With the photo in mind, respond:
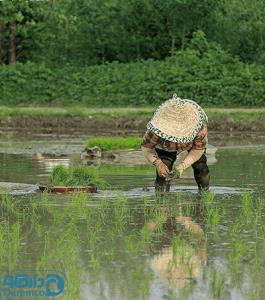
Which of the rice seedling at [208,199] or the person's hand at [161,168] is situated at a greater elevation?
the person's hand at [161,168]

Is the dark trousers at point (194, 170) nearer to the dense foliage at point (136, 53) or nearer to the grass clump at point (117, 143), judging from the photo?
the grass clump at point (117, 143)

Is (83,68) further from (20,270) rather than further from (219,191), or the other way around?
(20,270)

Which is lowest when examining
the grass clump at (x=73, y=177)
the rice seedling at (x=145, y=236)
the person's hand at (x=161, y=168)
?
the grass clump at (x=73, y=177)

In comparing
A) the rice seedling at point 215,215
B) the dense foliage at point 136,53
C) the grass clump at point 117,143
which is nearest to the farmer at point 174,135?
the rice seedling at point 215,215

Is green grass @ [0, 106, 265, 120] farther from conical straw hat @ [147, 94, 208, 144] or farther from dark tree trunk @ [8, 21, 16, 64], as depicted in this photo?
conical straw hat @ [147, 94, 208, 144]

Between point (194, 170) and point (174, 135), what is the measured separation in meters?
1.05

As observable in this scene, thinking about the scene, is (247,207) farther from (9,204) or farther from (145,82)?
(145,82)

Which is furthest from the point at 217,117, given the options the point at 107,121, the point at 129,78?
the point at 129,78

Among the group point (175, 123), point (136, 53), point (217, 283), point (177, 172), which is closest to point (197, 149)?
point (177, 172)

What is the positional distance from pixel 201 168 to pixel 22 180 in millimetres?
2877

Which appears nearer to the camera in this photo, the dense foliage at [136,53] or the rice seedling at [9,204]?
the rice seedling at [9,204]

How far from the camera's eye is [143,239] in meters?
8.85

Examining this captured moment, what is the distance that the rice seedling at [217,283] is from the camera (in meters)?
6.75

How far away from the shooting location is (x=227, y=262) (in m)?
7.91
